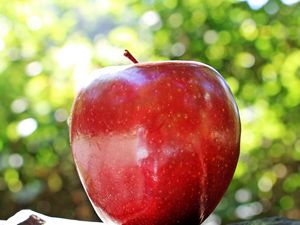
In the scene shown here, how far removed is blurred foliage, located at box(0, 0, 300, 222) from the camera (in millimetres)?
2279

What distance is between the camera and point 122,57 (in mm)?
2307

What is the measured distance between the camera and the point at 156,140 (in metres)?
0.98

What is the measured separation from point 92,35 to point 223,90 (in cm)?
192

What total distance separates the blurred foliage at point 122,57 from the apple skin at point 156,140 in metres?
1.22

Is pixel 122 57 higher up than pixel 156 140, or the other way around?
pixel 156 140

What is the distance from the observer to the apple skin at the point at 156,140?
0.98 m

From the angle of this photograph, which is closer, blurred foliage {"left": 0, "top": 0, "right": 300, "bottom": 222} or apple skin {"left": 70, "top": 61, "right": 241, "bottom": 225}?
apple skin {"left": 70, "top": 61, "right": 241, "bottom": 225}

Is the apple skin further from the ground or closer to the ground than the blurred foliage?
further from the ground

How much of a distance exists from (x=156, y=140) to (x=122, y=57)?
135cm

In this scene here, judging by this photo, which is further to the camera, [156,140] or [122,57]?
[122,57]

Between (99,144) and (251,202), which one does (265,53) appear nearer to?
(251,202)

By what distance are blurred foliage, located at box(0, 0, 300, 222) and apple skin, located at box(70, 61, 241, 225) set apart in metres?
1.22

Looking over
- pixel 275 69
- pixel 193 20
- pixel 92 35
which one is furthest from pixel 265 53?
pixel 92 35

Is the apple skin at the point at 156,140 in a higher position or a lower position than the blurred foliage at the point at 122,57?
higher
